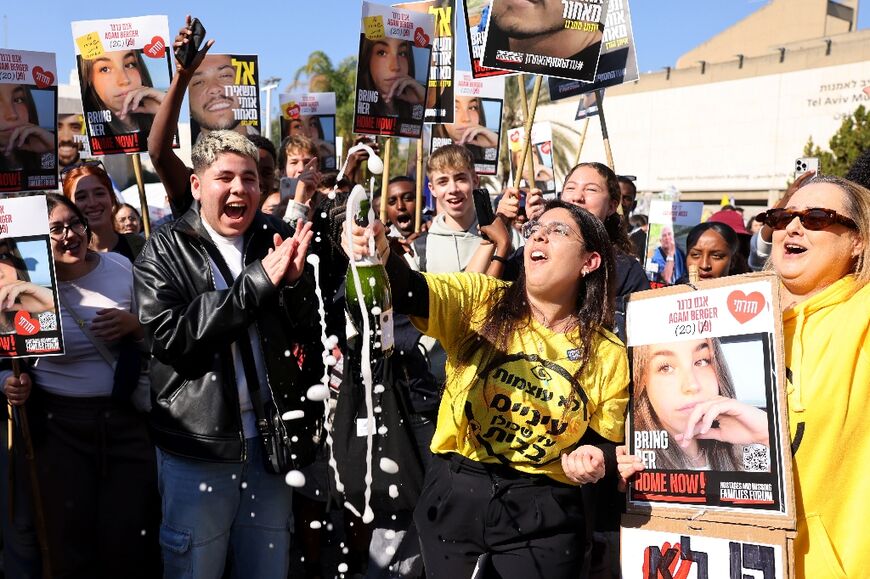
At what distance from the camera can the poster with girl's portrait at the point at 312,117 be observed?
923 cm

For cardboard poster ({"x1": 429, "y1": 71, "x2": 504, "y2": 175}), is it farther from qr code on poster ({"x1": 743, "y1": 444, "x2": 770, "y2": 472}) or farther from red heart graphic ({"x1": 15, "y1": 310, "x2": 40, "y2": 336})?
qr code on poster ({"x1": 743, "y1": 444, "x2": 770, "y2": 472})

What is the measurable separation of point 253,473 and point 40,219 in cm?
162

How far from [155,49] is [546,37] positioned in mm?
2728

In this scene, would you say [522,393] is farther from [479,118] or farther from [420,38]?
[479,118]

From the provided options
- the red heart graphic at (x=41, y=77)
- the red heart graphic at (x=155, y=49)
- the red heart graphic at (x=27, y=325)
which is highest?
the red heart graphic at (x=155, y=49)

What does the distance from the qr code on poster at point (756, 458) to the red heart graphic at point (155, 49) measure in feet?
15.9

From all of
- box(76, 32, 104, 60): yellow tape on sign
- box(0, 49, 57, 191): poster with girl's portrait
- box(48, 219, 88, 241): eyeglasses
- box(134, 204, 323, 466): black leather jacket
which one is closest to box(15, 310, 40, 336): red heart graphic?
box(48, 219, 88, 241): eyeglasses

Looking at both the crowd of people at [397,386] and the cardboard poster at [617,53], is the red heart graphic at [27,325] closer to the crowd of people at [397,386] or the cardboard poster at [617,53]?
the crowd of people at [397,386]

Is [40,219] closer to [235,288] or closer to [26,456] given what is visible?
[26,456]

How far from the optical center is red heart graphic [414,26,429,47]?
22.1 ft

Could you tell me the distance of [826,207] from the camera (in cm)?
305

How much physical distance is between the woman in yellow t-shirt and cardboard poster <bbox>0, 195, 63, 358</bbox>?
194cm

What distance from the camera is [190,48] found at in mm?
3818

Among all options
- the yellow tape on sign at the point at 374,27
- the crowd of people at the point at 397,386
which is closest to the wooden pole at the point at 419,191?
the yellow tape on sign at the point at 374,27
